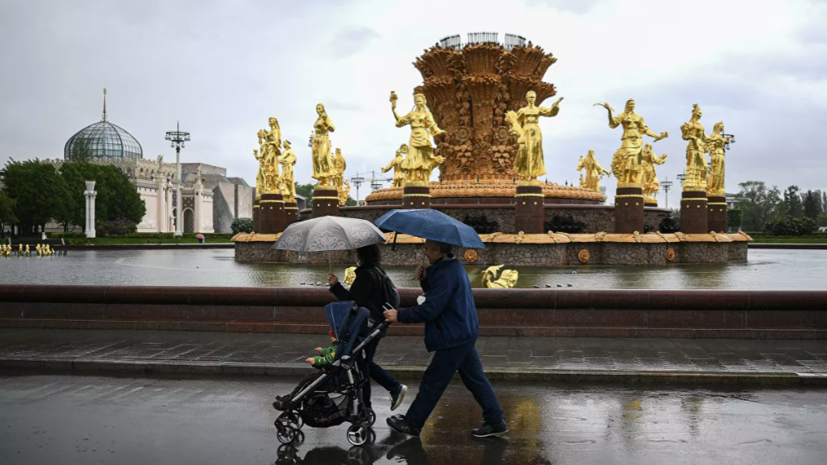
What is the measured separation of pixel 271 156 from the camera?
93.0 ft

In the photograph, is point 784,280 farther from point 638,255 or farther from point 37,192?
point 37,192

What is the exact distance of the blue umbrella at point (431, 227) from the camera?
557 centimetres

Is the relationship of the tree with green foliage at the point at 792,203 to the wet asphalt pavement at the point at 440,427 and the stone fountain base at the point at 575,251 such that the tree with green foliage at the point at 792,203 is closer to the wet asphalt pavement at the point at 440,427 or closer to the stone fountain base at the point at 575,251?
the stone fountain base at the point at 575,251

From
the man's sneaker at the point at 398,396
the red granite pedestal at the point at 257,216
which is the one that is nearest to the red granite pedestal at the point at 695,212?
the red granite pedestal at the point at 257,216

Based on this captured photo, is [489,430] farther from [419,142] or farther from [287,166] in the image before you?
[287,166]

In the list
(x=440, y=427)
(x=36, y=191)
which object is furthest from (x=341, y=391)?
(x=36, y=191)

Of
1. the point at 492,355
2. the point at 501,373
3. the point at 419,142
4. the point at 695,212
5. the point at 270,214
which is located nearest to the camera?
the point at 501,373

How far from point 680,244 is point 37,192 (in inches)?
2335

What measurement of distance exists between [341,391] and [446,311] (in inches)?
40.4

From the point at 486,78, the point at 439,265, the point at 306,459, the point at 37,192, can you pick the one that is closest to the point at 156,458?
the point at 306,459

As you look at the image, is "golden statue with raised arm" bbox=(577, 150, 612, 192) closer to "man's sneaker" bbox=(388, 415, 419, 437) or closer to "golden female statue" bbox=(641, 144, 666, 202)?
"golden female statue" bbox=(641, 144, 666, 202)

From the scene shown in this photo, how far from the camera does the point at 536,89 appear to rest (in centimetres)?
3105

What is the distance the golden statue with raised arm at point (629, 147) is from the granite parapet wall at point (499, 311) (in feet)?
48.1

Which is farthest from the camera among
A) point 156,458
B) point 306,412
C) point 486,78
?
point 486,78
